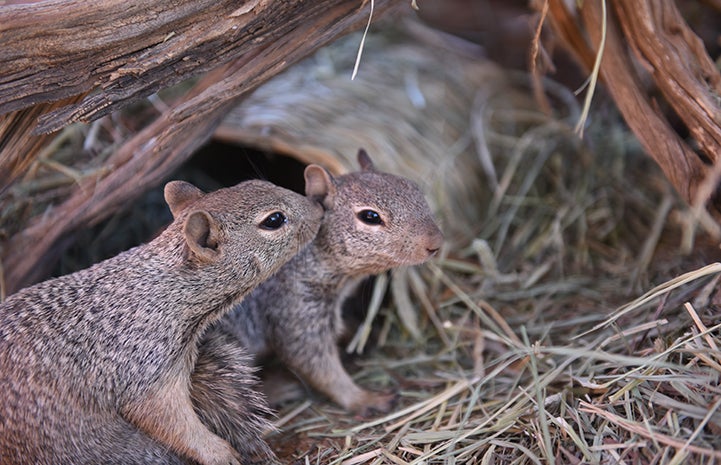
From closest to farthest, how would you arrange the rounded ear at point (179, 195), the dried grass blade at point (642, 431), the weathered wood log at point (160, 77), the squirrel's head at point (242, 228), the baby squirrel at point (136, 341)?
the dried grass blade at point (642, 431) → the baby squirrel at point (136, 341) → the weathered wood log at point (160, 77) → the squirrel's head at point (242, 228) → the rounded ear at point (179, 195)

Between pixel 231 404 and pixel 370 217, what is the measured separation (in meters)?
1.27

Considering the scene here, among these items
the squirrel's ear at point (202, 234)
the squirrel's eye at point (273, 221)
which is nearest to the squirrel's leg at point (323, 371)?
the squirrel's eye at point (273, 221)

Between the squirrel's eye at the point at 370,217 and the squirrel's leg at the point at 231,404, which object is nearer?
the squirrel's leg at the point at 231,404

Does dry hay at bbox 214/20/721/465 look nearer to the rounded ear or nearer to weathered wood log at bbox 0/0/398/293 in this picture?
weathered wood log at bbox 0/0/398/293

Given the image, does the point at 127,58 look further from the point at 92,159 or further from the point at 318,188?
the point at 92,159

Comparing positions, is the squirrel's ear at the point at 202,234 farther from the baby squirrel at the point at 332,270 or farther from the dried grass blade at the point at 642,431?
the dried grass blade at the point at 642,431

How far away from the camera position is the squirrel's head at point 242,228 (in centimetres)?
346

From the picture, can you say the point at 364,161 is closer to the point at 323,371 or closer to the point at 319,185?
the point at 319,185

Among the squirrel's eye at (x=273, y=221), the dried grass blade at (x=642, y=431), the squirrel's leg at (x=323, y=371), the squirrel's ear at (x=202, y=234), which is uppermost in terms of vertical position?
the squirrel's ear at (x=202, y=234)

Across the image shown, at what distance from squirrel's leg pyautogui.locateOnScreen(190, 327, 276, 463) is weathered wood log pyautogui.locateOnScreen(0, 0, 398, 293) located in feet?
3.69

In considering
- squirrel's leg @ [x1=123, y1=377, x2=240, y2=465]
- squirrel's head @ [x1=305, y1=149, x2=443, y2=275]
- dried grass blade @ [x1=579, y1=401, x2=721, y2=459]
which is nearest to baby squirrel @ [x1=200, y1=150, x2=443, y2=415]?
squirrel's head @ [x1=305, y1=149, x2=443, y2=275]

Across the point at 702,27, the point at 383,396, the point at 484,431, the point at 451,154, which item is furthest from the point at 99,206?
the point at 702,27

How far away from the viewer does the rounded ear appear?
149 inches

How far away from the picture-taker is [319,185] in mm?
4176
